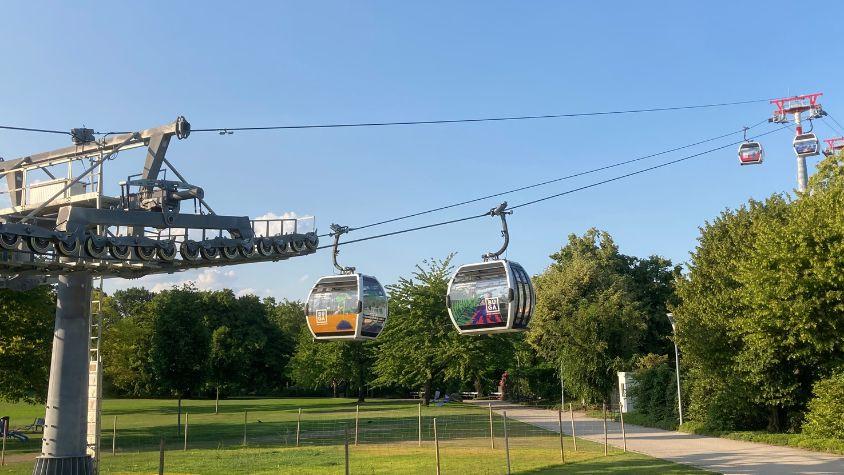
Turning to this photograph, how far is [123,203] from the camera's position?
18.2 m

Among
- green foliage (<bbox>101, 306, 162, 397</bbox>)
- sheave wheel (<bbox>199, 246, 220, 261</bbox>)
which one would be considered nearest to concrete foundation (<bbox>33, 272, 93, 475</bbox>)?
sheave wheel (<bbox>199, 246, 220, 261</bbox>)

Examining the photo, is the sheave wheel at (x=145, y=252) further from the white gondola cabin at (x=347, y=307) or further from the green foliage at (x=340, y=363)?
the green foliage at (x=340, y=363)

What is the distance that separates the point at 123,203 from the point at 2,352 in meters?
15.9

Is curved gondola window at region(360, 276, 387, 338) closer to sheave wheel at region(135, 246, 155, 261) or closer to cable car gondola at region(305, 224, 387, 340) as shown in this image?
cable car gondola at region(305, 224, 387, 340)

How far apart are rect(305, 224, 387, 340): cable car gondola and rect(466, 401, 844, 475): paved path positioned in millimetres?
10337

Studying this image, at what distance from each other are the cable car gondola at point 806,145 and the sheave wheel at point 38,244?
5437 centimetres

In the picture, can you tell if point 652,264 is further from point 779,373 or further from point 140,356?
point 140,356

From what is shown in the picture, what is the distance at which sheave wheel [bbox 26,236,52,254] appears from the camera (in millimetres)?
15523

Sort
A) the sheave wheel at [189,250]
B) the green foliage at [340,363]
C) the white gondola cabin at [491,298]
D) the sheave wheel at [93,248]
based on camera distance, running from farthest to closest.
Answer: the green foliage at [340,363]
the sheave wheel at [189,250]
the sheave wheel at [93,248]
the white gondola cabin at [491,298]

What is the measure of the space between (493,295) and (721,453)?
13.5 m

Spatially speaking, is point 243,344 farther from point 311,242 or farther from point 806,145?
point 311,242

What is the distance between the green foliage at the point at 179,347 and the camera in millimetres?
35156

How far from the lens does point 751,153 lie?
47.9m

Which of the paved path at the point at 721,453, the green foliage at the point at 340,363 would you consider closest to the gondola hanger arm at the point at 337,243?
the paved path at the point at 721,453
